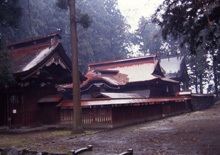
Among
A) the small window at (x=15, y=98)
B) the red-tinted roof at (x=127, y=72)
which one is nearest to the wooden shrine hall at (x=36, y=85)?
the small window at (x=15, y=98)

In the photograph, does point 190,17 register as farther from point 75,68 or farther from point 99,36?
point 99,36

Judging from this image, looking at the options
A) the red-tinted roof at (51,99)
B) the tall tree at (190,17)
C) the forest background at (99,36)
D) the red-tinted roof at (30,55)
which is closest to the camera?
the tall tree at (190,17)

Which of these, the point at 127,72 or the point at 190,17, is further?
the point at 127,72

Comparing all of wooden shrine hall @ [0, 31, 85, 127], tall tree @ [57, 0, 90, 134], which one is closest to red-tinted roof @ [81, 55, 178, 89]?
wooden shrine hall @ [0, 31, 85, 127]

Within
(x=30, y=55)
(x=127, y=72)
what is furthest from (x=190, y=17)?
(x=127, y=72)

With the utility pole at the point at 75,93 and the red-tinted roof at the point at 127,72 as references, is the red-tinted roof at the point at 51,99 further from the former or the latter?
the red-tinted roof at the point at 127,72

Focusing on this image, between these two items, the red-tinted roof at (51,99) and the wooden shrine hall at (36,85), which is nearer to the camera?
the wooden shrine hall at (36,85)

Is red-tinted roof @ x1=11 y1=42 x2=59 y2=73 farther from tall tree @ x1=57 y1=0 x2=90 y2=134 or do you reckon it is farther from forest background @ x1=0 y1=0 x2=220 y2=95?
forest background @ x1=0 y1=0 x2=220 y2=95

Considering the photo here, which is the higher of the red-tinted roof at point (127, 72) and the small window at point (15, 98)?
the red-tinted roof at point (127, 72)

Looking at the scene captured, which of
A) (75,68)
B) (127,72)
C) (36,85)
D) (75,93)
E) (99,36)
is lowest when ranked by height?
(75,93)

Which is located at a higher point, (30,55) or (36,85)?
(30,55)

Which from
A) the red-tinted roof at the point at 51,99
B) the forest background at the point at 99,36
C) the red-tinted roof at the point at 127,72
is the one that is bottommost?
the red-tinted roof at the point at 51,99

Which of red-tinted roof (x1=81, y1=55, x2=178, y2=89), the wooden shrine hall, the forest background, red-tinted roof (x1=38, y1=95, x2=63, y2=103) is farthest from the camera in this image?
the forest background

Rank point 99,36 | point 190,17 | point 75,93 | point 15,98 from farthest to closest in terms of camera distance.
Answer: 1. point 99,36
2. point 15,98
3. point 75,93
4. point 190,17
